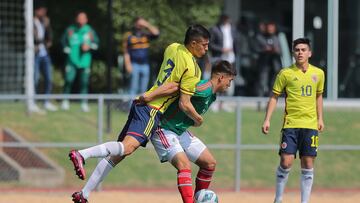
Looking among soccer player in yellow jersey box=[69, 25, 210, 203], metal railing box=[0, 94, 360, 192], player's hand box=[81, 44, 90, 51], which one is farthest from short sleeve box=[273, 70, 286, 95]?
player's hand box=[81, 44, 90, 51]

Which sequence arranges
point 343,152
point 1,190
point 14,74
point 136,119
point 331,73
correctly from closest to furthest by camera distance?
1. point 136,119
2. point 1,190
3. point 343,152
4. point 331,73
5. point 14,74

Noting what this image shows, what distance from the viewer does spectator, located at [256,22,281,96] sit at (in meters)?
23.0

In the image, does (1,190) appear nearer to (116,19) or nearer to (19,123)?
(19,123)

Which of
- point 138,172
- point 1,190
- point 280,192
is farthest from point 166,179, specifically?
point 280,192

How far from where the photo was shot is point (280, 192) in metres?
14.8

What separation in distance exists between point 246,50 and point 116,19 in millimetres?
2774

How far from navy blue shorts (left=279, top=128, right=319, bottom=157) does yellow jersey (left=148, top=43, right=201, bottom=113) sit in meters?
1.87

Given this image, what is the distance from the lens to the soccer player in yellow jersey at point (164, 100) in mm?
13039

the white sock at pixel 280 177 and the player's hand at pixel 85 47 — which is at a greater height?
the player's hand at pixel 85 47

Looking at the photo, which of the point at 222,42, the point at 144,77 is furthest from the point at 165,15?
the point at 144,77

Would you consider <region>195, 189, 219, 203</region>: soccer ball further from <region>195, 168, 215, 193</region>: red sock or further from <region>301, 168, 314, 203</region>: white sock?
<region>301, 168, 314, 203</region>: white sock

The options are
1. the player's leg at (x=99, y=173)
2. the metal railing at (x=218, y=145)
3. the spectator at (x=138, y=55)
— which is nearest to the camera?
the player's leg at (x=99, y=173)

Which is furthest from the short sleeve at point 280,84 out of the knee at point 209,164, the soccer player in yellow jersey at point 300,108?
the knee at point 209,164

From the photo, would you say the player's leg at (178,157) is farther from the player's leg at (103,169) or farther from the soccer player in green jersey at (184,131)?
the player's leg at (103,169)
